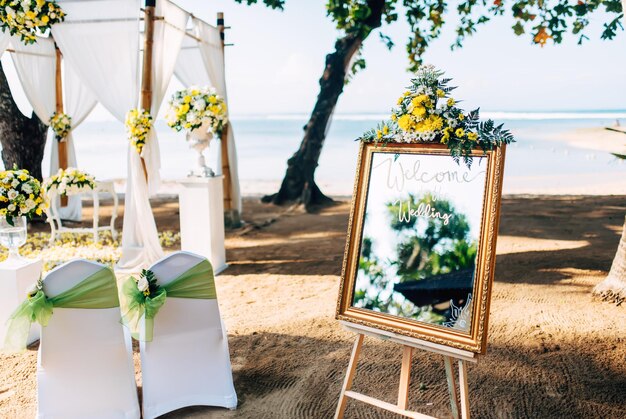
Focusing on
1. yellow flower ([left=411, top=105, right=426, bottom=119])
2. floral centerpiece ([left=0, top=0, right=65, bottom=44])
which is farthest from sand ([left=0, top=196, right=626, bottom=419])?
floral centerpiece ([left=0, top=0, right=65, bottom=44])

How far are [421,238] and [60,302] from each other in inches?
64.7

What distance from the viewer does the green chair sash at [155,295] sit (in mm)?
2619

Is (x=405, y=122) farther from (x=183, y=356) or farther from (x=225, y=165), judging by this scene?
(x=225, y=165)

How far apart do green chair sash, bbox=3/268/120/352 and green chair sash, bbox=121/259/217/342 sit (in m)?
0.08

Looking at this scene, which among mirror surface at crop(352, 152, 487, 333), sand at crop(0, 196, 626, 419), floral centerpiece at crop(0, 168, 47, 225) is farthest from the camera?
floral centerpiece at crop(0, 168, 47, 225)

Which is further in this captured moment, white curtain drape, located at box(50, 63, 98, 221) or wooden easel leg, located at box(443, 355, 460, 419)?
white curtain drape, located at box(50, 63, 98, 221)

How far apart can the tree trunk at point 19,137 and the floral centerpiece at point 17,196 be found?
535 centimetres

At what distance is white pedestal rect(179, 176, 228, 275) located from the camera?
17.9ft

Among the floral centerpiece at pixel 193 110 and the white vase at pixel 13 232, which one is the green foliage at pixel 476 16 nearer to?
the floral centerpiece at pixel 193 110

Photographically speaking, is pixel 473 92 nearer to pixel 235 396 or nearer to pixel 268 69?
pixel 268 69

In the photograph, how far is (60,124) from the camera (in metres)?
7.72

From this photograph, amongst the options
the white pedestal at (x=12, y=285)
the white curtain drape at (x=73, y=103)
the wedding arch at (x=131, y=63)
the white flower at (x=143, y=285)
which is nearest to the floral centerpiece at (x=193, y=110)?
the wedding arch at (x=131, y=63)

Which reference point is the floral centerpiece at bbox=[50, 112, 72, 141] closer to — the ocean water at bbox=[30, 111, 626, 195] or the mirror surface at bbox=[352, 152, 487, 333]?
the ocean water at bbox=[30, 111, 626, 195]

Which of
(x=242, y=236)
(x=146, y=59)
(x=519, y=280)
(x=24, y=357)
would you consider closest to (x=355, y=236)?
(x=24, y=357)
